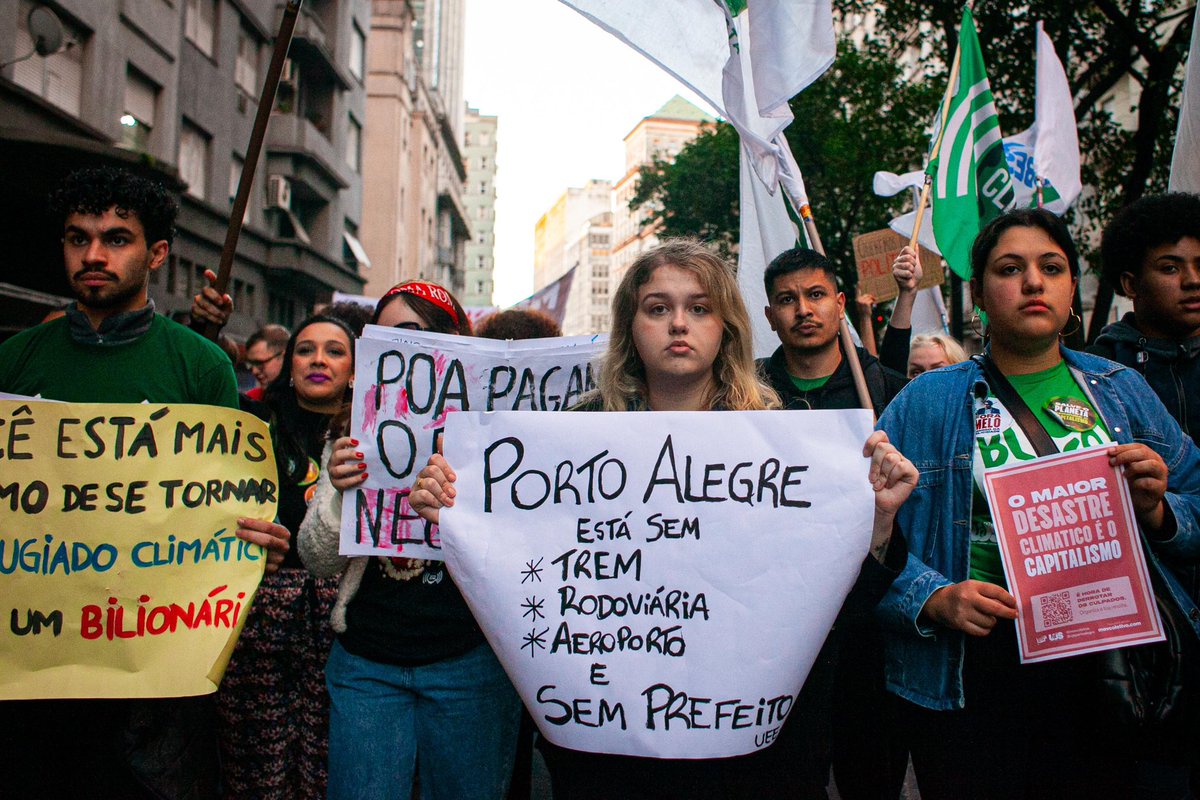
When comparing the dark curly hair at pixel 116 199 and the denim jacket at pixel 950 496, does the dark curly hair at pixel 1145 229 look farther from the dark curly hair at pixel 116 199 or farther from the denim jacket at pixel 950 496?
the dark curly hair at pixel 116 199

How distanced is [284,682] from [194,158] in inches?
771

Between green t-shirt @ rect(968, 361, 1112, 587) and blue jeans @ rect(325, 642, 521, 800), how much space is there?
1.39 metres

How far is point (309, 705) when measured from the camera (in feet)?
10.5

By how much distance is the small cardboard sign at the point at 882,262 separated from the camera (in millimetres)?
5949

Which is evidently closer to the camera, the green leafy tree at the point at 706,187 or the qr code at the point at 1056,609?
the qr code at the point at 1056,609

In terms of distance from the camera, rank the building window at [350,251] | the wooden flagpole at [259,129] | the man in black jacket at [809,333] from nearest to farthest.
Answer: the wooden flagpole at [259,129] → the man in black jacket at [809,333] → the building window at [350,251]

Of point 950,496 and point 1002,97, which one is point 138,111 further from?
point 950,496

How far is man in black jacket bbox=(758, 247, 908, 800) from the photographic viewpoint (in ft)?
10.6

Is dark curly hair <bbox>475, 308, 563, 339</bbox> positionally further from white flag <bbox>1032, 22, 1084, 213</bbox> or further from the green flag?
white flag <bbox>1032, 22, 1084, 213</bbox>

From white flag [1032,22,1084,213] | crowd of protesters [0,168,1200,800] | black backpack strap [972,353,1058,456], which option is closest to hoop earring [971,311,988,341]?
crowd of protesters [0,168,1200,800]

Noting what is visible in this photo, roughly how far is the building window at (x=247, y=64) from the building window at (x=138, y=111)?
17.2ft

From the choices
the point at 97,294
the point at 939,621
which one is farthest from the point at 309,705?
the point at 939,621

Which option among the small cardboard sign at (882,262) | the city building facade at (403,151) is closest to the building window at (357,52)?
the city building facade at (403,151)

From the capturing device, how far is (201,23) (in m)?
20.1
